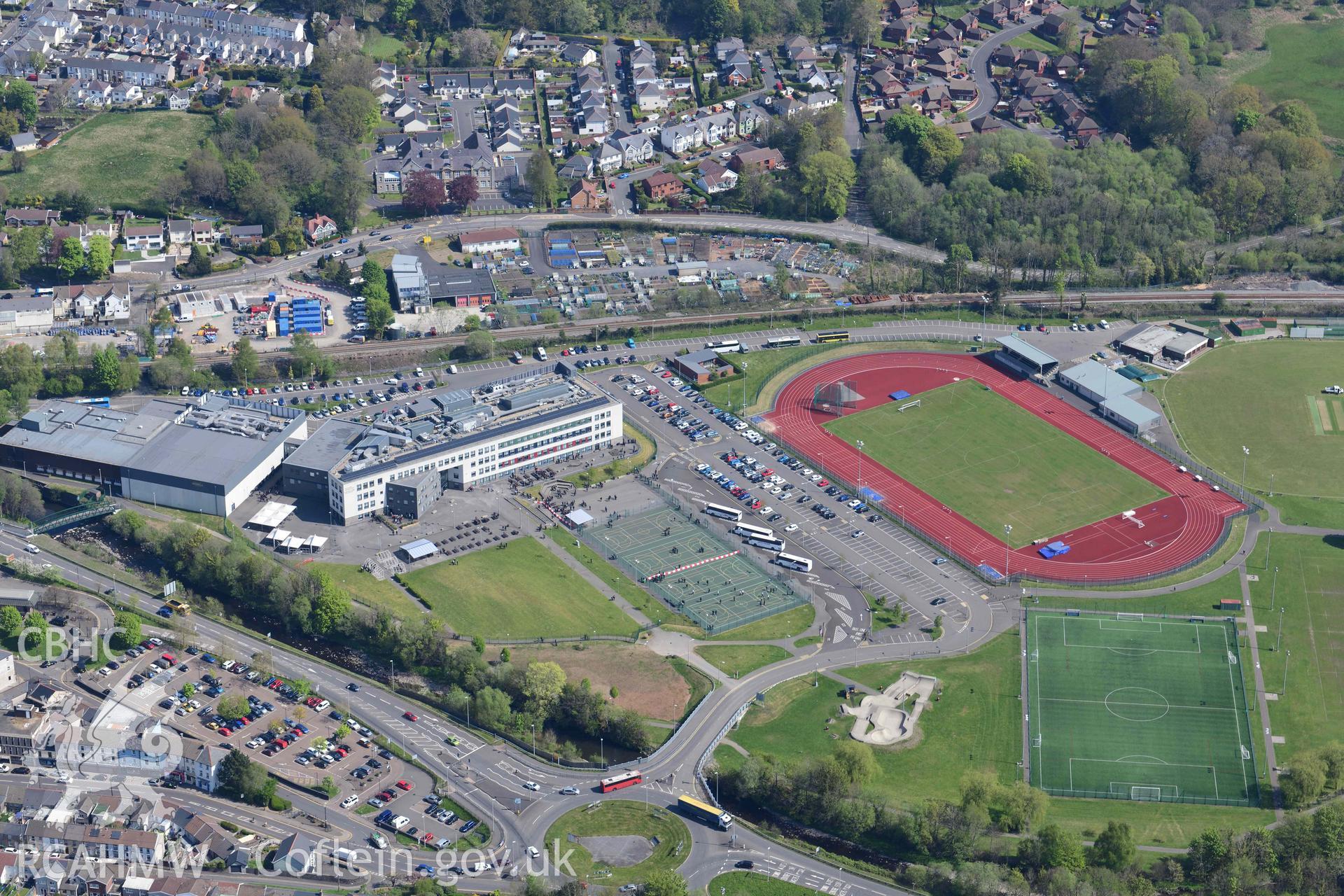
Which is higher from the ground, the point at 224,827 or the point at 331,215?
the point at 331,215

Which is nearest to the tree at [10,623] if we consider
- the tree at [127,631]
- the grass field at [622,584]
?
the tree at [127,631]

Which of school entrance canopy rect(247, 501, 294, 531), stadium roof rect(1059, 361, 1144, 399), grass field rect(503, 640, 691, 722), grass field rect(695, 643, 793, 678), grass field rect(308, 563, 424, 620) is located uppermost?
stadium roof rect(1059, 361, 1144, 399)

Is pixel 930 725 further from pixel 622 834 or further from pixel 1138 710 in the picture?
pixel 622 834

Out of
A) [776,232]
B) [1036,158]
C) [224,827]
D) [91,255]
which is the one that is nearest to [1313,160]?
[1036,158]

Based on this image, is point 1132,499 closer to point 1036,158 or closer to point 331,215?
point 1036,158

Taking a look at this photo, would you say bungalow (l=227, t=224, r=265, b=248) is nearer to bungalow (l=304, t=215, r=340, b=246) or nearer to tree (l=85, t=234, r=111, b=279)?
bungalow (l=304, t=215, r=340, b=246)

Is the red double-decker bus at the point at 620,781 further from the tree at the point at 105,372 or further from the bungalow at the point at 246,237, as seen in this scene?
the bungalow at the point at 246,237

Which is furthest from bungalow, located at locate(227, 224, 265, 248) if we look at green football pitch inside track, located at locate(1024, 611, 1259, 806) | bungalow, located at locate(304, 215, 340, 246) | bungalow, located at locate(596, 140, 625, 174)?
green football pitch inside track, located at locate(1024, 611, 1259, 806)
